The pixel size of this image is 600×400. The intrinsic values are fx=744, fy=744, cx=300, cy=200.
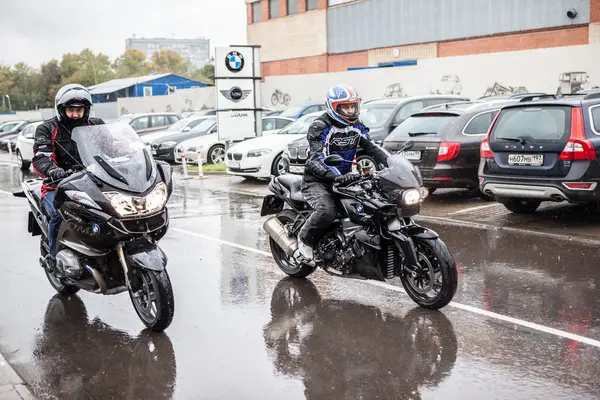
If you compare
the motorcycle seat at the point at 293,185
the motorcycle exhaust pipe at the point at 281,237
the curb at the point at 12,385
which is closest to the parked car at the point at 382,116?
the motorcycle exhaust pipe at the point at 281,237

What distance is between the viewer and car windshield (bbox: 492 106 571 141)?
9.70 meters

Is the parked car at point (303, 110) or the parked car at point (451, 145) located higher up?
the parked car at point (303, 110)

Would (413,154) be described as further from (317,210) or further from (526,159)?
(317,210)

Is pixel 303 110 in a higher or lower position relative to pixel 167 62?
lower

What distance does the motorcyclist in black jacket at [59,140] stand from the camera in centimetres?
645

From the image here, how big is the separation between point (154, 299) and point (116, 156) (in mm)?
1218

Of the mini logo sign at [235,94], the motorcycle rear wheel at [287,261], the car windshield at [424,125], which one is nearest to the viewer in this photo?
the motorcycle rear wheel at [287,261]

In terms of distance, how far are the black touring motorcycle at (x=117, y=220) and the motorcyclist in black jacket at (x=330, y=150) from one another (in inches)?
52.9

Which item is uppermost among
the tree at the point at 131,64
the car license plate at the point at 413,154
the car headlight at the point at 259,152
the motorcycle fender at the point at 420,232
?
the tree at the point at 131,64

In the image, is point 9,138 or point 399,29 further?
point 399,29

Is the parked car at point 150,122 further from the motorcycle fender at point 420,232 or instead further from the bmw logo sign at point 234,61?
the motorcycle fender at point 420,232

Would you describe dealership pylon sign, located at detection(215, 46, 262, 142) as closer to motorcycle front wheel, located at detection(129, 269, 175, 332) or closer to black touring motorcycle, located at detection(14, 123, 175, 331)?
black touring motorcycle, located at detection(14, 123, 175, 331)

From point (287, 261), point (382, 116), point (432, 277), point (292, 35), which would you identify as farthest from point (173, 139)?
point (292, 35)

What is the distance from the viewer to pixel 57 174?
6.12 m
